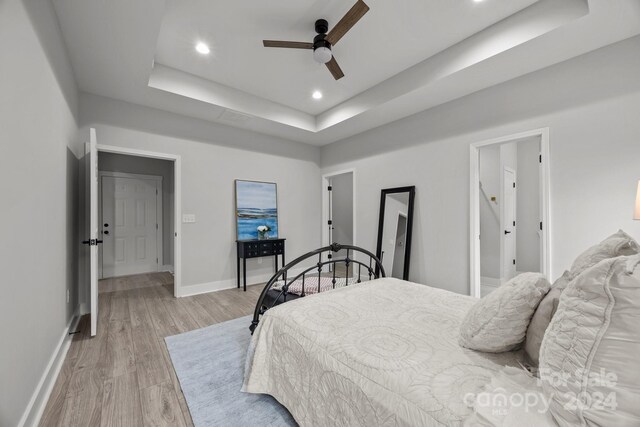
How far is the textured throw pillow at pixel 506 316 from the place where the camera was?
1.04 m

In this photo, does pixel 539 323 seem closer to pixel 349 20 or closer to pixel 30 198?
pixel 349 20

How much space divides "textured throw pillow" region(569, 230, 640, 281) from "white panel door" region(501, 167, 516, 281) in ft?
11.3

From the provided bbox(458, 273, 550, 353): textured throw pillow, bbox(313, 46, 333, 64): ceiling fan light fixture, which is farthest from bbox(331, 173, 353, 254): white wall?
bbox(458, 273, 550, 353): textured throw pillow

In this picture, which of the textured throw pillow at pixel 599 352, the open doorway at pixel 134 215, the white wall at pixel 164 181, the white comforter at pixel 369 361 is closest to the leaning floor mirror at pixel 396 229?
the white comforter at pixel 369 361

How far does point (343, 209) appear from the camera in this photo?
704 centimetres

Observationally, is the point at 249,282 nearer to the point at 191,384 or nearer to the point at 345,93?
the point at 191,384

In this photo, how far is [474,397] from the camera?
86cm

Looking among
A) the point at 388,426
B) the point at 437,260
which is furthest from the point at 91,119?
the point at 437,260

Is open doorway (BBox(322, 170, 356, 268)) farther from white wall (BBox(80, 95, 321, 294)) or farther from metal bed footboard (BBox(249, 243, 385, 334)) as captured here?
metal bed footboard (BBox(249, 243, 385, 334))

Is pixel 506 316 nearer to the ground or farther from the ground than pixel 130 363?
farther from the ground

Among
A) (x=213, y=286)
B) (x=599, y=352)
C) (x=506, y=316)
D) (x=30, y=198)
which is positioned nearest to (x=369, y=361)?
(x=506, y=316)

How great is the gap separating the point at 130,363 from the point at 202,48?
315cm

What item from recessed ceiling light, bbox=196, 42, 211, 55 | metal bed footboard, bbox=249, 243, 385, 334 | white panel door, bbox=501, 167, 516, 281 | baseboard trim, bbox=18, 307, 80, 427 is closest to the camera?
baseboard trim, bbox=18, 307, 80, 427

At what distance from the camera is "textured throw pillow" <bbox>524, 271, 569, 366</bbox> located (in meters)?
0.99
